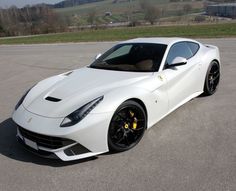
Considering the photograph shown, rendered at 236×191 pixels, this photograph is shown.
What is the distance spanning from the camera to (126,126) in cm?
395

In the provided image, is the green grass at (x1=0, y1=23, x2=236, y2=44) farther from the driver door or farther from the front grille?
the front grille

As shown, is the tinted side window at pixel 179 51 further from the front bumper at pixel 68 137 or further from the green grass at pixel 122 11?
the green grass at pixel 122 11

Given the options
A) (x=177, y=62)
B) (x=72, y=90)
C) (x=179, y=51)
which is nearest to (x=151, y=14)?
(x=179, y=51)

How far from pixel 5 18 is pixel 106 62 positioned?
52088 millimetres

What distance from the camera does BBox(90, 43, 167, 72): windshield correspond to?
4.74m

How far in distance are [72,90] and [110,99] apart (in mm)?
662

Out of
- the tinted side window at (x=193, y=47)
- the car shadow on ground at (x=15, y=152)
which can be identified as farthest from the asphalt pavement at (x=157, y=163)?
the tinted side window at (x=193, y=47)

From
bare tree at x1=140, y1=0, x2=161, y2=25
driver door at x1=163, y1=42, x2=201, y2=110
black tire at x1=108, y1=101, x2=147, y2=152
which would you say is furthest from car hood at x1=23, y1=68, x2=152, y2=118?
bare tree at x1=140, y1=0, x2=161, y2=25

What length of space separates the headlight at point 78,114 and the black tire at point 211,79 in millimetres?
2882

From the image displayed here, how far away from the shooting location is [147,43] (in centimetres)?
524

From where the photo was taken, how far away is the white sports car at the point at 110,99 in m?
3.56

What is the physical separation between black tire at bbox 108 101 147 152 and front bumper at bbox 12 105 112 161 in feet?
0.44

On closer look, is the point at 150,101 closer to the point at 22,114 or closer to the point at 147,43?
the point at 147,43

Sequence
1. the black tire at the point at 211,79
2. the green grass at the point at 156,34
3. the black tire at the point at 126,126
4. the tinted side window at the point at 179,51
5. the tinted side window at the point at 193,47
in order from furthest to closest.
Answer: the green grass at the point at 156,34 < the black tire at the point at 211,79 < the tinted side window at the point at 193,47 < the tinted side window at the point at 179,51 < the black tire at the point at 126,126
